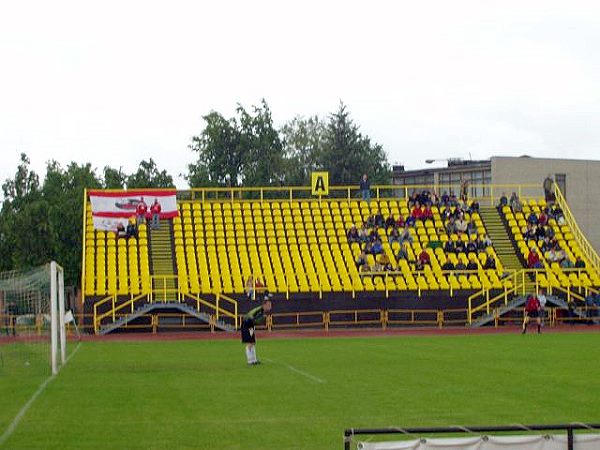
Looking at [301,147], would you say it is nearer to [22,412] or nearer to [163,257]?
[163,257]

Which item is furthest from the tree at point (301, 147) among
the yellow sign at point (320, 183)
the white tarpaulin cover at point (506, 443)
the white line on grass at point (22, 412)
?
the white tarpaulin cover at point (506, 443)

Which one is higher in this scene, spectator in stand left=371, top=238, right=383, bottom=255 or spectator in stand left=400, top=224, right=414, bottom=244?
spectator in stand left=400, top=224, right=414, bottom=244

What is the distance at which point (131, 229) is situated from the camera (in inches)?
2402

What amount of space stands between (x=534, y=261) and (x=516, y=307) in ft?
13.4

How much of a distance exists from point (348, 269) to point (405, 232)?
4.30 m

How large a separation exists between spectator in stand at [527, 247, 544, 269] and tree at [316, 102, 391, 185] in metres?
43.2

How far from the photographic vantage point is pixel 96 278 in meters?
56.1

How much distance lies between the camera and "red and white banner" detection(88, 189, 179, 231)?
61.3 m

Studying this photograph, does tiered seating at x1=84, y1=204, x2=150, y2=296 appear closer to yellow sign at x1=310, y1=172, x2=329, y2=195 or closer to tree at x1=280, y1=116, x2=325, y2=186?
yellow sign at x1=310, y1=172, x2=329, y2=195

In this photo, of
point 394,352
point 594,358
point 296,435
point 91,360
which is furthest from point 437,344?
point 296,435

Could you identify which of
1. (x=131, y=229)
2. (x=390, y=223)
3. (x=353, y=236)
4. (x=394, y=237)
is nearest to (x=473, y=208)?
(x=390, y=223)

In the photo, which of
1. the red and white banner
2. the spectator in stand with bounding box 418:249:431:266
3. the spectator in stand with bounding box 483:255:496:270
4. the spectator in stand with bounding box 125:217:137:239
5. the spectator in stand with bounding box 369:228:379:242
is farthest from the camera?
the red and white banner

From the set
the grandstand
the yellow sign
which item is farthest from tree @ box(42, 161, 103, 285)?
the yellow sign

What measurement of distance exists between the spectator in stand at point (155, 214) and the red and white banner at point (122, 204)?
0.36 ft
